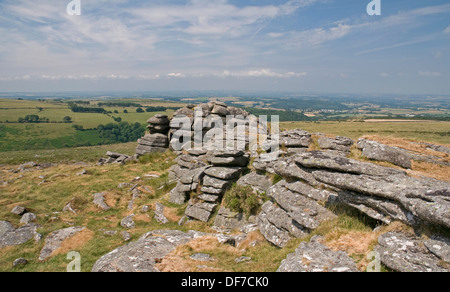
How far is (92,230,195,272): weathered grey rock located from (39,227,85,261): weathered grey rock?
22.0 feet

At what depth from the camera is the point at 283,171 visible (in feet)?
54.2

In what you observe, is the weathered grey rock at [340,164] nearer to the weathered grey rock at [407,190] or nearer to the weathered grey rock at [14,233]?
the weathered grey rock at [407,190]

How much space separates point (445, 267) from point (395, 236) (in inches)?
76.5

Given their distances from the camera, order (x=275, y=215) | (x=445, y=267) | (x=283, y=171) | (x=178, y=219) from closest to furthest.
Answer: (x=445, y=267), (x=275, y=215), (x=283, y=171), (x=178, y=219)

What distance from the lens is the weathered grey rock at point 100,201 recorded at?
23.7 metres

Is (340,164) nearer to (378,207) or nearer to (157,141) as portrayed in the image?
(378,207)

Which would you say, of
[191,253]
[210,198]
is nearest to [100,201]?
[210,198]

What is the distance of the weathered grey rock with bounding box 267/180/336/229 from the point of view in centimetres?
1309

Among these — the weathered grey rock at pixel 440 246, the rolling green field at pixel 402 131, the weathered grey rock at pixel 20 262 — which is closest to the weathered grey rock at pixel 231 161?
the weathered grey rock at pixel 440 246

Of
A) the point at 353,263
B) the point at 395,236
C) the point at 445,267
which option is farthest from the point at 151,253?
the point at 445,267

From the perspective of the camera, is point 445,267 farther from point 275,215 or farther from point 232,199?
point 232,199

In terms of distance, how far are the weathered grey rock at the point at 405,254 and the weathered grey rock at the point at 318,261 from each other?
1263 millimetres

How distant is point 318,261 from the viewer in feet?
30.3

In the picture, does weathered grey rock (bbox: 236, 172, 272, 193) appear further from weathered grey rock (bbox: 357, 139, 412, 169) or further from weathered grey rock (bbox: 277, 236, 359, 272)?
weathered grey rock (bbox: 277, 236, 359, 272)
